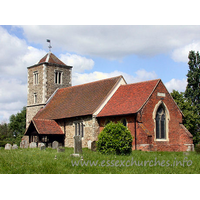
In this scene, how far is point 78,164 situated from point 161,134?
Result: 52.1 ft

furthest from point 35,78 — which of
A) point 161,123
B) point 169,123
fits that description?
point 169,123

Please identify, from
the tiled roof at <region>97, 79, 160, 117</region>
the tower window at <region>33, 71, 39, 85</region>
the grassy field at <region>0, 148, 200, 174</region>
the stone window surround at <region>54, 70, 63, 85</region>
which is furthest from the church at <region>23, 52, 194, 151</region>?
the grassy field at <region>0, 148, 200, 174</region>

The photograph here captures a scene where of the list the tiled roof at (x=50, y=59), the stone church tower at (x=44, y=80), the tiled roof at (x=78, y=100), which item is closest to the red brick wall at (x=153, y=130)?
the tiled roof at (x=78, y=100)

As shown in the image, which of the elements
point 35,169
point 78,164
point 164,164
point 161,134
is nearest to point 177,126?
point 161,134

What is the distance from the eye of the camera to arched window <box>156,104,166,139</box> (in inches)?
1108

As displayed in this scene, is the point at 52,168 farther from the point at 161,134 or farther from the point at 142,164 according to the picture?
the point at 161,134

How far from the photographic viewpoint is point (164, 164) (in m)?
15.0

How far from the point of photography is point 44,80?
40094 mm

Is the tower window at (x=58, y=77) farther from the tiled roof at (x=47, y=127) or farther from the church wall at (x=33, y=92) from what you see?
the tiled roof at (x=47, y=127)

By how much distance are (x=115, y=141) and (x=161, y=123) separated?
10617 mm

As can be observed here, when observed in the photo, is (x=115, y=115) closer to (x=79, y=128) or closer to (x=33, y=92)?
(x=79, y=128)

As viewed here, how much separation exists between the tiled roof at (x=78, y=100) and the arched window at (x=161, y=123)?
582cm

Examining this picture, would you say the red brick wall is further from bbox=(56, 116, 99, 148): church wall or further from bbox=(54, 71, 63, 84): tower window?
bbox=(54, 71, 63, 84): tower window

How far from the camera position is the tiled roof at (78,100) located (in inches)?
1232
